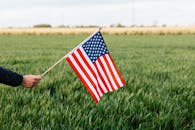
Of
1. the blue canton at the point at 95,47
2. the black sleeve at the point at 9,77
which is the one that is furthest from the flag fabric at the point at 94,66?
the black sleeve at the point at 9,77

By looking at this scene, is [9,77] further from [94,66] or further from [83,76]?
[94,66]

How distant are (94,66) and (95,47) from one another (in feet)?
0.70

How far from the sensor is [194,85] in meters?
6.95

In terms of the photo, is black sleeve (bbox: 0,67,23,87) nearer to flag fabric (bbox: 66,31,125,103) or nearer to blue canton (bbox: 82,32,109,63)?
flag fabric (bbox: 66,31,125,103)

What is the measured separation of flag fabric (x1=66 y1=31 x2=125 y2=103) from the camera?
4.22 m

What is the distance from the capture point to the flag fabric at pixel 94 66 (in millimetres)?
4223

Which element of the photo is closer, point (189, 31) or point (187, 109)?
point (187, 109)

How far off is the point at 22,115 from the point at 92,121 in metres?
0.80

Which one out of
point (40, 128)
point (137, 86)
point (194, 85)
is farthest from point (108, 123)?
point (194, 85)

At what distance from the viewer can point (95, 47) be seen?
4.34 m

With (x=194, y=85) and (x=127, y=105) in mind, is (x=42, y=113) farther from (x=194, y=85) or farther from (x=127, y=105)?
(x=194, y=85)

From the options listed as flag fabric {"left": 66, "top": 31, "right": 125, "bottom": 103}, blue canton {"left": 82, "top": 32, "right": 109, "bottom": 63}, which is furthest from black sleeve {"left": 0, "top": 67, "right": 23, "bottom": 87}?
blue canton {"left": 82, "top": 32, "right": 109, "bottom": 63}

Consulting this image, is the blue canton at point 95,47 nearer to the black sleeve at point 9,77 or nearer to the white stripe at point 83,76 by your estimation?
the white stripe at point 83,76

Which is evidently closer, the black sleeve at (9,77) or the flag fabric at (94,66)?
the black sleeve at (9,77)
